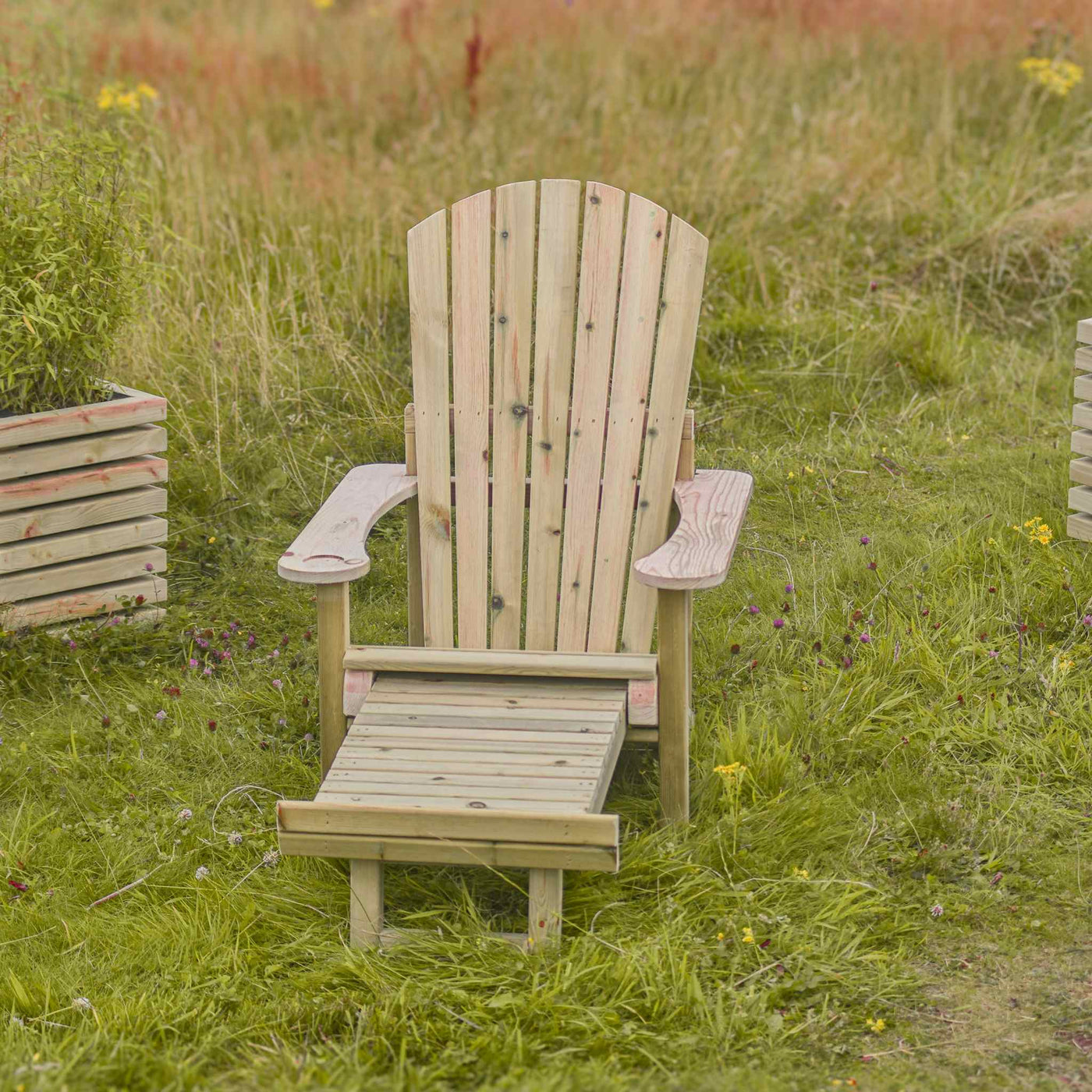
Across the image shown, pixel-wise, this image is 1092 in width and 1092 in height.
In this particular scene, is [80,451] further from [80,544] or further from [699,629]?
[699,629]

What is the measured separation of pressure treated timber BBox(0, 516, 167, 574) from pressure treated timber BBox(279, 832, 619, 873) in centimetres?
150

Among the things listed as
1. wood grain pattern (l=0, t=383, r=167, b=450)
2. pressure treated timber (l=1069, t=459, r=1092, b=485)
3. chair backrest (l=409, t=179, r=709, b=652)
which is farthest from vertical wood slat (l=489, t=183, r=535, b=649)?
pressure treated timber (l=1069, t=459, r=1092, b=485)

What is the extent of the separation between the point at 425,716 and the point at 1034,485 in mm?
2218

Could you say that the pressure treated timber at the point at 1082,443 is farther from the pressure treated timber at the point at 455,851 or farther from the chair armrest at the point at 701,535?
the pressure treated timber at the point at 455,851

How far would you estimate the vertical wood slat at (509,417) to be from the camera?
10.1 ft

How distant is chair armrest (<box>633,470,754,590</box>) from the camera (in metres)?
2.54

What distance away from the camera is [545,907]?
2.41m

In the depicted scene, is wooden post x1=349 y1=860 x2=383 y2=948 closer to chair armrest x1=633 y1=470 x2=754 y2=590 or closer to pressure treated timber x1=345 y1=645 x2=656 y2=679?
pressure treated timber x1=345 y1=645 x2=656 y2=679

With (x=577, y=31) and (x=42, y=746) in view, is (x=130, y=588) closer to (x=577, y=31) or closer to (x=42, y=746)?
(x=42, y=746)

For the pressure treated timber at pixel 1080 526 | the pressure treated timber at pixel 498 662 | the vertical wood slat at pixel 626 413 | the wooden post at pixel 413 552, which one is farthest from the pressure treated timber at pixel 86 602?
the pressure treated timber at pixel 1080 526

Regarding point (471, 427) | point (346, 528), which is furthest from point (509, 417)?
point (346, 528)

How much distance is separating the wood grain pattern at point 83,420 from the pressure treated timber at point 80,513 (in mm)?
166

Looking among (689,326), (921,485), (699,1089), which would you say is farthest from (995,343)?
(699,1089)

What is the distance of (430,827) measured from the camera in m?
2.34
